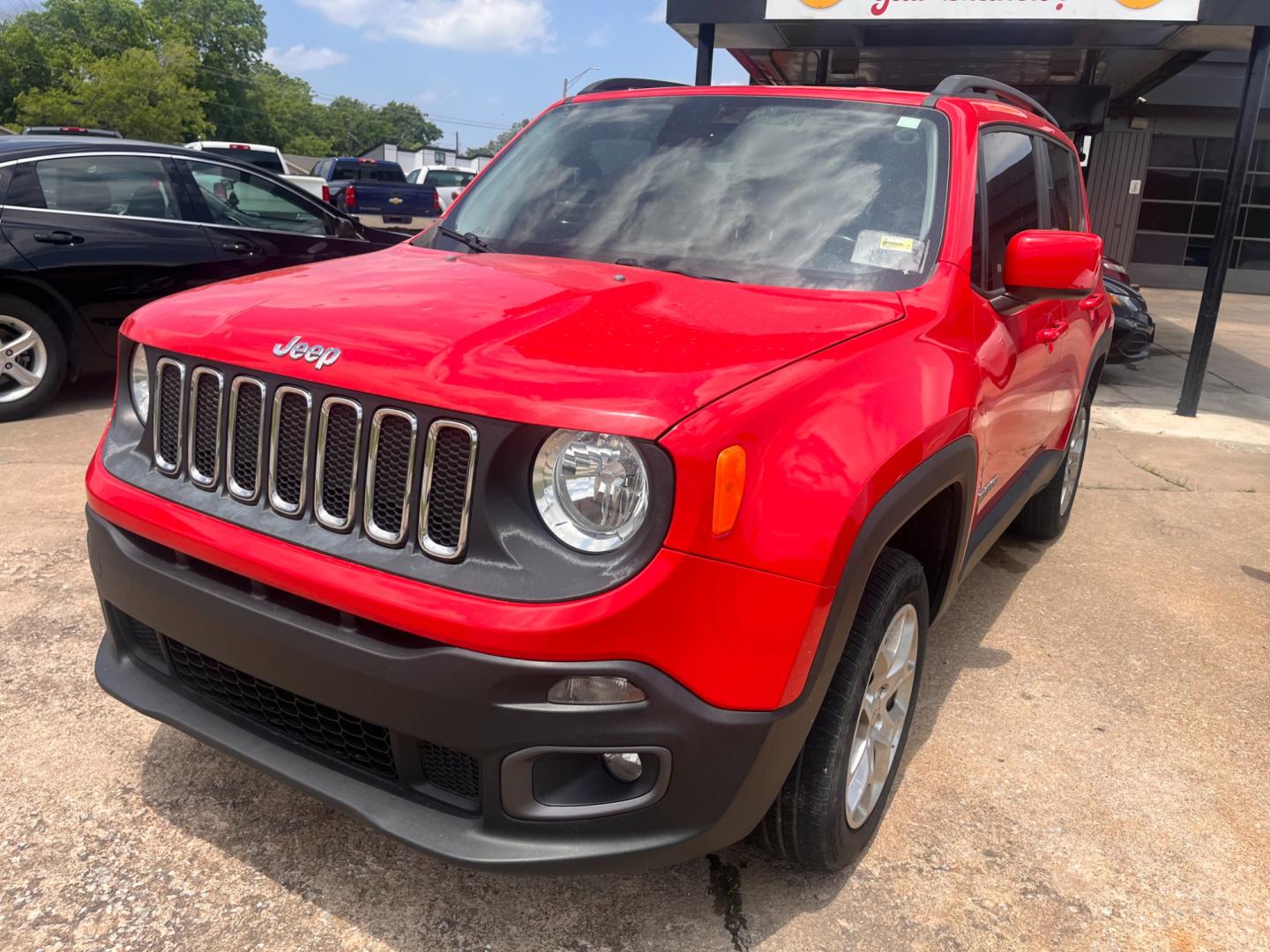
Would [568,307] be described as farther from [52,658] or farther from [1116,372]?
[1116,372]

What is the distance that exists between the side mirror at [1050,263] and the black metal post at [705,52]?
21.0 feet

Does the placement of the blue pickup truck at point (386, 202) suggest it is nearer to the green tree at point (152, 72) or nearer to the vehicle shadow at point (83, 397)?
the vehicle shadow at point (83, 397)

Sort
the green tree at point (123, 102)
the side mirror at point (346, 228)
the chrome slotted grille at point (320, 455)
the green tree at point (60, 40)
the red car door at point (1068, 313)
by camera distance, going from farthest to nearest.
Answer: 1. the green tree at point (60, 40)
2. the green tree at point (123, 102)
3. the side mirror at point (346, 228)
4. the red car door at point (1068, 313)
5. the chrome slotted grille at point (320, 455)

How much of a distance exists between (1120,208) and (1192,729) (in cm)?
1936

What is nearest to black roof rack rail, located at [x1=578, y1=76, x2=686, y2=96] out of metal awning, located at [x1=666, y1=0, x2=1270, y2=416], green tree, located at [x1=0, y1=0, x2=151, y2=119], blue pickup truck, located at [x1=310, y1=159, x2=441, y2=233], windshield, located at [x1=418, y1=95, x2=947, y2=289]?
windshield, located at [x1=418, y1=95, x2=947, y2=289]

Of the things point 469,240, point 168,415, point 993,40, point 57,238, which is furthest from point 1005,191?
point 993,40

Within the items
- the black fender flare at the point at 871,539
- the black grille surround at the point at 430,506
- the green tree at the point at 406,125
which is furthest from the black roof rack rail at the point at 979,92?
the green tree at the point at 406,125

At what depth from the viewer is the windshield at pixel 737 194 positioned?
9.05ft

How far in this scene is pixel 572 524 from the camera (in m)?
1.83

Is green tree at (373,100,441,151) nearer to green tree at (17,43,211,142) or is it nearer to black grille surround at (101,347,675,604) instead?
green tree at (17,43,211,142)

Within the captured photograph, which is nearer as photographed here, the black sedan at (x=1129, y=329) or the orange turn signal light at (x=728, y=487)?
the orange turn signal light at (x=728, y=487)

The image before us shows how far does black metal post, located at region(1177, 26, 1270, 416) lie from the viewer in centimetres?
754

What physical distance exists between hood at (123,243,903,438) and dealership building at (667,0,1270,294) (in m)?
6.17

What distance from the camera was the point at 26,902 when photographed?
224 cm
